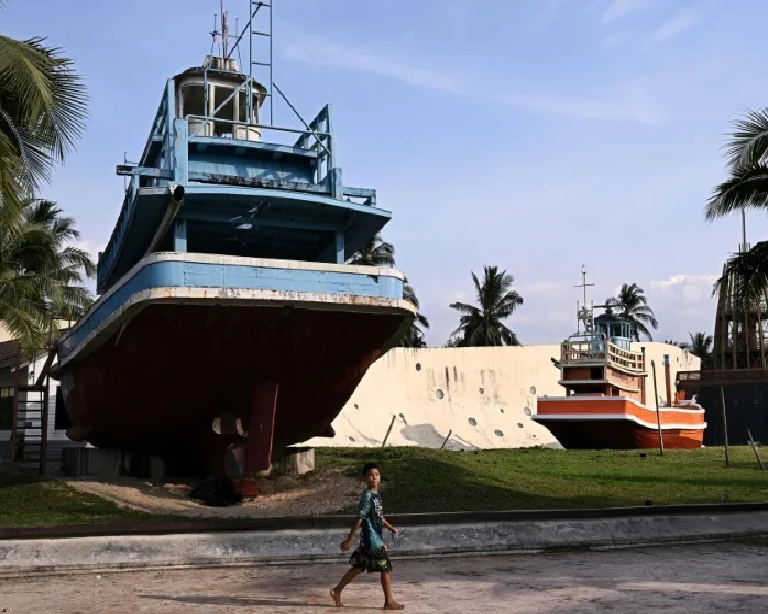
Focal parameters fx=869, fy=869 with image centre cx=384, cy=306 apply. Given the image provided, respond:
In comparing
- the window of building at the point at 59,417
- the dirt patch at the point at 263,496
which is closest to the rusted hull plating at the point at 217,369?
the dirt patch at the point at 263,496

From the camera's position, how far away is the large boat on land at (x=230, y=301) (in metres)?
12.2

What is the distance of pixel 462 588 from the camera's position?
24.9ft

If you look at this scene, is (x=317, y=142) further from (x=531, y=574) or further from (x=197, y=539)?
(x=531, y=574)

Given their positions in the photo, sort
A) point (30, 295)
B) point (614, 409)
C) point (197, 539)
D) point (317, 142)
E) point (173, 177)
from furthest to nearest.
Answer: point (614, 409) → point (30, 295) → point (317, 142) → point (173, 177) → point (197, 539)

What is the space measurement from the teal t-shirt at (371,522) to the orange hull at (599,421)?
25.7m

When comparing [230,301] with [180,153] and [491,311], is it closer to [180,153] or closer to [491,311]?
[180,153]

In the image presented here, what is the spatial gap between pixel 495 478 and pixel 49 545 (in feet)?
31.8

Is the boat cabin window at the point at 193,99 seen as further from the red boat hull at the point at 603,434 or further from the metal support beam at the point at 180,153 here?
the red boat hull at the point at 603,434

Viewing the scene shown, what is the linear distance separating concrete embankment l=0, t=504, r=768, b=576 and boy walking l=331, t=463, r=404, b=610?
2638 mm

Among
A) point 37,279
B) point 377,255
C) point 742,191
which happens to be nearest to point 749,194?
point 742,191

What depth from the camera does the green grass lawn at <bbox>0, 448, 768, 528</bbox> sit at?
1313cm

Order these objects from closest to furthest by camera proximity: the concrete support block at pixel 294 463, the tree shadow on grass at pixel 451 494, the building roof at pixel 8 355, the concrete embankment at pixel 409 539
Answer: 1. the concrete embankment at pixel 409 539
2. the tree shadow on grass at pixel 451 494
3. the concrete support block at pixel 294 463
4. the building roof at pixel 8 355

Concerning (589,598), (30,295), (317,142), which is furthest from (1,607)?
(30,295)

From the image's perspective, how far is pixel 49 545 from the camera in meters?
8.71
